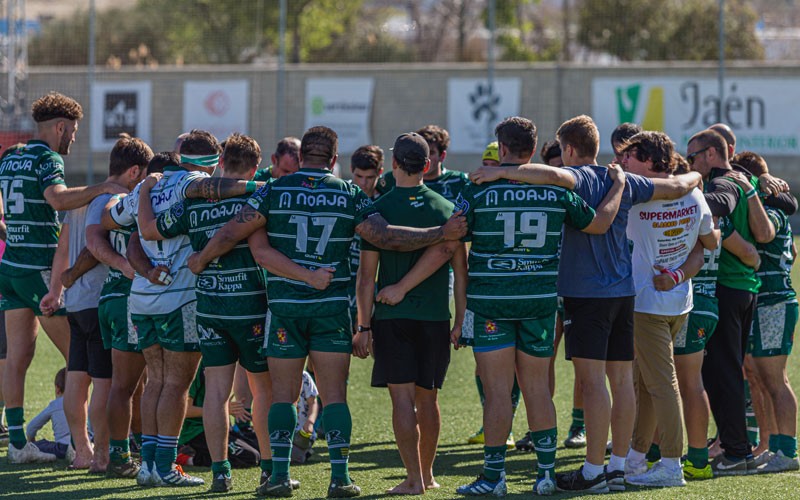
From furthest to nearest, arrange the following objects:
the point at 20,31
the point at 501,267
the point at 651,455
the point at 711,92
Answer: the point at 20,31
the point at 711,92
the point at 651,455
the point at 501,267

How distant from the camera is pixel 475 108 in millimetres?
22359

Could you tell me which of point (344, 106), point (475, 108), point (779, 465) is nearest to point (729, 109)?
point (475, 108)

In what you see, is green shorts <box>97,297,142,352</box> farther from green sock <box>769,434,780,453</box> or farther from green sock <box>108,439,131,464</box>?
green sock <box>769,434,780,453</box>

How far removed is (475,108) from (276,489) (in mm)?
17232

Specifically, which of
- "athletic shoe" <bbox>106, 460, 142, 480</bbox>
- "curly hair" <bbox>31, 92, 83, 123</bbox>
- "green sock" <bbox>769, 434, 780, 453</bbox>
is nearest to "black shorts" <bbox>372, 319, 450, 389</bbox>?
"athletic shoe" <bbox>106, 460, 142, 480</bbox>

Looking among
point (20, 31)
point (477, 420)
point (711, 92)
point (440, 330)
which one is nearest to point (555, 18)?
point (711, 92)

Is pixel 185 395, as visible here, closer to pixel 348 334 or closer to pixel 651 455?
pixel 348 334

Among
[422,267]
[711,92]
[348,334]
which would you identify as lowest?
[348,334]

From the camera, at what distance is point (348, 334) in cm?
584

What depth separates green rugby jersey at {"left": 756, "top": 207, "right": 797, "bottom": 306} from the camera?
689 centimetres

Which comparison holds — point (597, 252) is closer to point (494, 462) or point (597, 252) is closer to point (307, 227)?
point (494, 462)

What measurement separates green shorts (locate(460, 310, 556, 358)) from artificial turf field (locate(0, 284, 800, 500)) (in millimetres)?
805

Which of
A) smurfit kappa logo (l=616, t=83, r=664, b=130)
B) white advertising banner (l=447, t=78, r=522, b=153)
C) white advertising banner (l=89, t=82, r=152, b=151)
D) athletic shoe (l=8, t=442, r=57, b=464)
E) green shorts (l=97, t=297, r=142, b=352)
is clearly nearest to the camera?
green shorts (l=97, t=297, r=142, b=352)

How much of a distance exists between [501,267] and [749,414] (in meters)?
2.54
